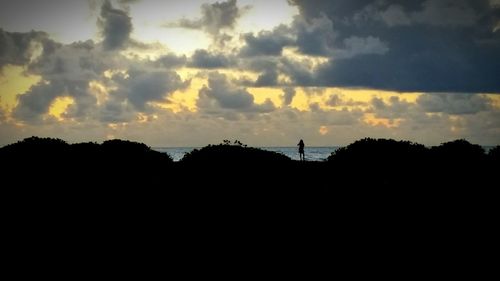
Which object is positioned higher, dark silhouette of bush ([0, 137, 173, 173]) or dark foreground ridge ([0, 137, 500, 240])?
dark silhouette of bush ([0, 137, 173, 173])

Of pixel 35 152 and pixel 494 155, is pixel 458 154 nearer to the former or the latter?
pixel 494 155

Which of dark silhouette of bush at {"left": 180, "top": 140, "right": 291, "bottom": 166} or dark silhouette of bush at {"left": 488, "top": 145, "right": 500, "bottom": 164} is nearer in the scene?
dark silhouette of bush at {"left": 180, "top": 140, "right": 291, "bottom": 166}

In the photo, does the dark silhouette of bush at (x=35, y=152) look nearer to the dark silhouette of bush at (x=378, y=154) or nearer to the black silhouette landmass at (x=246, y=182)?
the black silhouette landmass at (x=246, y=182)

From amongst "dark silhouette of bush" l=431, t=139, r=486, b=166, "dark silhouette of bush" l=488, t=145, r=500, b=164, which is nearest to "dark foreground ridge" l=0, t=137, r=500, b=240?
"dark silhouette of bush" l=431, t=139, r=486, b=166

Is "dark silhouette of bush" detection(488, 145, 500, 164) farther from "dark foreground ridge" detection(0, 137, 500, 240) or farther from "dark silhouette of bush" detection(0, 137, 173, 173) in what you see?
"dark silhouette of bush" detection(0, 137, 173, 173)

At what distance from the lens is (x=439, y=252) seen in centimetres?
1447

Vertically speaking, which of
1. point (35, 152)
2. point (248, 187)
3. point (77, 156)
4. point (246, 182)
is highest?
point (35, 152)

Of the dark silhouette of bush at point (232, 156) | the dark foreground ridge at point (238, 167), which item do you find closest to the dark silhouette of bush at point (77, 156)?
the dark foreground ridge at point (238, 167)

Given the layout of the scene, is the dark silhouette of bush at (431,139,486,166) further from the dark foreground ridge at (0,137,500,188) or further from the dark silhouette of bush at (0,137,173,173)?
the dark silhouette of bush at (0,137,173,173)

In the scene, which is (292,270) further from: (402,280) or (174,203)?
(174,203)

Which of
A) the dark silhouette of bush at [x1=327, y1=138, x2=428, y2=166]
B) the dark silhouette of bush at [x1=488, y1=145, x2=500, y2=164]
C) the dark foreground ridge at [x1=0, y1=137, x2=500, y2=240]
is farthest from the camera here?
the dark silhouette of bush at [x1=488, y1=145, x2=500, y2=164]

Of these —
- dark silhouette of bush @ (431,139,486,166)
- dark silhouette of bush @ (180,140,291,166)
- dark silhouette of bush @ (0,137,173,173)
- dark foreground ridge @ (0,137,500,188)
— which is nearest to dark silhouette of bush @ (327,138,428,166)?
dark foreground ridge @ (0,137,500,188)

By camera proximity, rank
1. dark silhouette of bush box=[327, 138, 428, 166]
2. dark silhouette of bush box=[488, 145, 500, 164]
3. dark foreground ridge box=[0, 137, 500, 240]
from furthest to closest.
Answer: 1. dark silhouette of bush box=[488, 145, 500, 164]
2. dark silhouette of bush box=[327, 138, 428, 166]
3. dark foreground ridge box=[0, 137, 500, 240]

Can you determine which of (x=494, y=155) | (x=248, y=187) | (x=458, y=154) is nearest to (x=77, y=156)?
(x=248, y=187)
